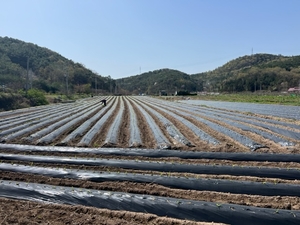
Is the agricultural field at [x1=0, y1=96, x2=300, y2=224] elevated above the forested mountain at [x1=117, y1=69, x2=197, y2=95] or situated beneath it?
situated beneath

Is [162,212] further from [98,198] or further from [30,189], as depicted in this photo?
[30,189]

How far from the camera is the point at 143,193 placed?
3967 mm

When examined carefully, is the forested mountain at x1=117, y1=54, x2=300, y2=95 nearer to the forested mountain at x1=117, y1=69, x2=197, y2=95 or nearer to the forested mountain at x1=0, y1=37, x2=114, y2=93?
the forested mountain at x1=117, y1=69, x2=197, y2=95

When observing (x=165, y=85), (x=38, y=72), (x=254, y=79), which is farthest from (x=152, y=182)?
(x=165, y=85)

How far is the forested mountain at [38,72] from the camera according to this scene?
46.2 meters

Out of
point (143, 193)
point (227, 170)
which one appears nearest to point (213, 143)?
point (227, 170)

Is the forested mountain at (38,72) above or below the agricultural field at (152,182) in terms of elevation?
above

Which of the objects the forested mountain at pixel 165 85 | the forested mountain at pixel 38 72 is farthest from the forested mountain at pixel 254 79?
the forested mountain at pixel 38 72

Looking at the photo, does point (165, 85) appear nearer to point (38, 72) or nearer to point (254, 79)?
point (254, 79)

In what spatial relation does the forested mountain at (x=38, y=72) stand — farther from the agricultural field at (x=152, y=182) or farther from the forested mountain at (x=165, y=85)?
the agricultural field at (x=152, y=182)

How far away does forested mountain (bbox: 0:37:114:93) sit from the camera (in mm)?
46219

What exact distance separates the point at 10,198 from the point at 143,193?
217 cm

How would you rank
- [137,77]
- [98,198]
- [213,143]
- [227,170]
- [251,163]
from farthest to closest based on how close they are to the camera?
[137,77]
[213,143]
[251,163]
[227,170]
[98,198]

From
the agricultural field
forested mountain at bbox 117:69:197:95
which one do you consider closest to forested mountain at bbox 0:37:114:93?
forested mountain at bbox 117:69:197:95
